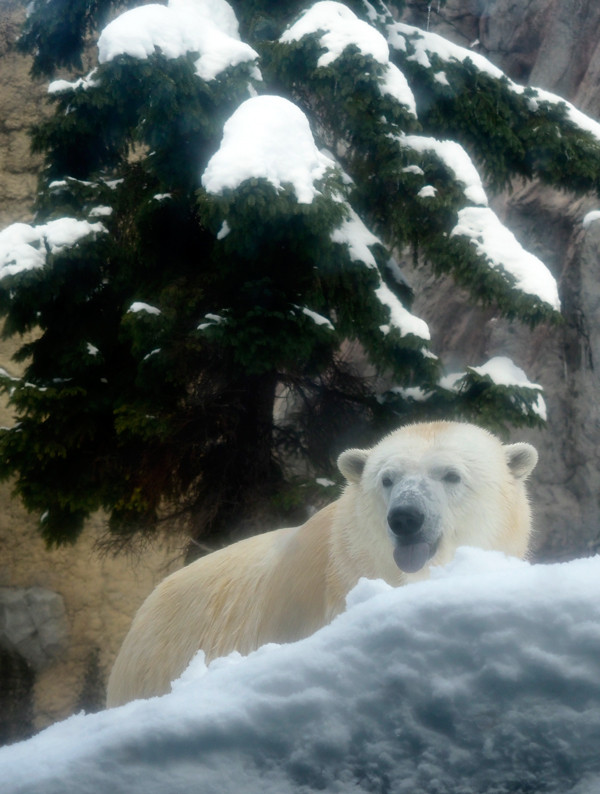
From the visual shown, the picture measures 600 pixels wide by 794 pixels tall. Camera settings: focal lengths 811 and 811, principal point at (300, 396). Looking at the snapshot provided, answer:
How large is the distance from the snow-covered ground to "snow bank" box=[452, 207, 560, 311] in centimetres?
296

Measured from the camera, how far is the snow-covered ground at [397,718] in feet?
1.22

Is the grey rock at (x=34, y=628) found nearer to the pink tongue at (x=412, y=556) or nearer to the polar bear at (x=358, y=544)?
the polar bear at (x=358, y=544)

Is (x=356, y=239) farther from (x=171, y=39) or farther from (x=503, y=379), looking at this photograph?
(x=171, y=39)

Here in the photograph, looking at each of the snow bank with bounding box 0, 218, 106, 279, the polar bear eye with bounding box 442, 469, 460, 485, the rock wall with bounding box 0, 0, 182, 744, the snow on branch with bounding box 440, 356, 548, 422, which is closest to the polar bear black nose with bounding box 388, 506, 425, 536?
the polar bear eye with bounding box 442, 469, 460, 485

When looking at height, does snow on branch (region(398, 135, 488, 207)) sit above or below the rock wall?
above

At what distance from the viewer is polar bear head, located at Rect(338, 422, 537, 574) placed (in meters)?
1.72

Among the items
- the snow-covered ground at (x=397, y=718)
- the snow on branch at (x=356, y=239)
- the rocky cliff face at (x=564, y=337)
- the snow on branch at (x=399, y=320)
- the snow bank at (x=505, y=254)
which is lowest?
the rocky cliff face at (x=564, y=337)

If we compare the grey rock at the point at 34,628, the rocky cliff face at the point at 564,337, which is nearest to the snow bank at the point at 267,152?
the rocky cliff face at the point at 564,337

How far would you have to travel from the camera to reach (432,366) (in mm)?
3363

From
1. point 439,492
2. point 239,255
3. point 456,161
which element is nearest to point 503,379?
point 456,161

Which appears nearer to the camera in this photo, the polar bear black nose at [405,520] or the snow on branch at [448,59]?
the polar bear black nose at [405,520]

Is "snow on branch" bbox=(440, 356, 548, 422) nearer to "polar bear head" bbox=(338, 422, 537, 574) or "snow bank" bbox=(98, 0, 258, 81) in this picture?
"polar bear head" bbox=(338, 422, 537, 574)

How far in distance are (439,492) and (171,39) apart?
2.31m

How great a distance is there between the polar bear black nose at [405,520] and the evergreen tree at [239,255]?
1.51 m
